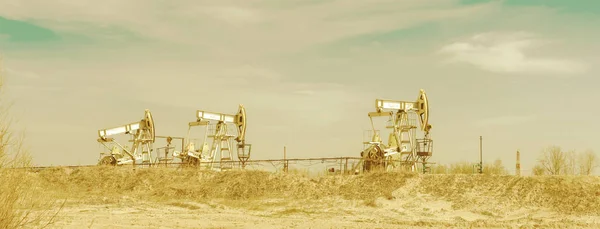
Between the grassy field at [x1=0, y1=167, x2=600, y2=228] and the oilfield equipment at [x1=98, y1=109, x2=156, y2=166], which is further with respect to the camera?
the oilfield equipment at [x1=98, y1=109, x2=156, y2=166]

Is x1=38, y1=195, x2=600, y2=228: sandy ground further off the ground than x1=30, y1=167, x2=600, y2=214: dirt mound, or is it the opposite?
x1=30, y1=167, x2=600, y2=214: dirt mound

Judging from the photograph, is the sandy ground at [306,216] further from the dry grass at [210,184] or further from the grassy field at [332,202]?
the dry grass at [210,184]

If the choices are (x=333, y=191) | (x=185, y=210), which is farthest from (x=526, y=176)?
(x=185, y=210)

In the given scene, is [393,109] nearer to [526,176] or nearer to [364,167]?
[364,167]

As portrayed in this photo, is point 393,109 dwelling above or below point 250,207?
above

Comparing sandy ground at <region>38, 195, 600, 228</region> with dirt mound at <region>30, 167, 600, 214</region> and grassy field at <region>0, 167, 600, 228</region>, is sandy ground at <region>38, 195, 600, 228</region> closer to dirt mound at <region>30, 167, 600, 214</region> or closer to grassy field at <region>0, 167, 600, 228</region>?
grassy field at <region>0, 167, 600, 228</region>

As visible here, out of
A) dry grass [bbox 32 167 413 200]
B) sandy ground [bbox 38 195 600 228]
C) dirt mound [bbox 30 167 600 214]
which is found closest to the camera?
sandy ground [bbox 38 195 600 228]

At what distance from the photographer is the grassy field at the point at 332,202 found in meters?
22.9

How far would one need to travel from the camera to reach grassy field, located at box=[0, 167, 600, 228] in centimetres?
2288

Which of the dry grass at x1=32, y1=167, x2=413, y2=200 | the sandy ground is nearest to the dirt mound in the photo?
the dry grass at x1=32, y1=167, x2=413, y2=200

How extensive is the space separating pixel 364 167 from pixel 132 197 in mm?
11067

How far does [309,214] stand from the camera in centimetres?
2612

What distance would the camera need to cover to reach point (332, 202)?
28531mm

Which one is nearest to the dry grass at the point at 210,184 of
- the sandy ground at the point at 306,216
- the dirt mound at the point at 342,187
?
the dirt mound at the point at 342,187
